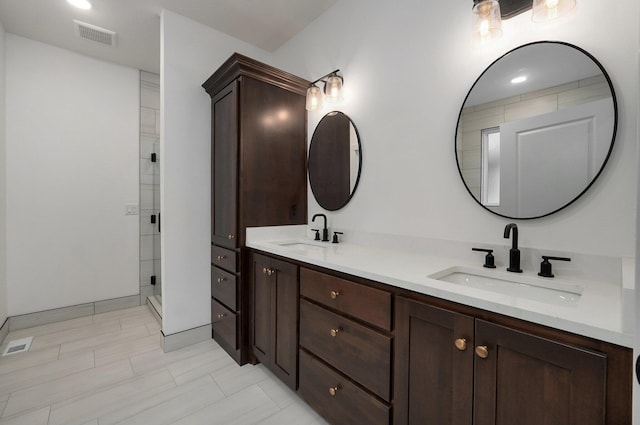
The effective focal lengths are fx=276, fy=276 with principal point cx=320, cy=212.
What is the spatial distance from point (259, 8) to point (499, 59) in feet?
6.12

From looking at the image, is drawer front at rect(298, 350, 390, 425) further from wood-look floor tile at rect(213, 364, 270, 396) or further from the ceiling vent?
the ceiling vent

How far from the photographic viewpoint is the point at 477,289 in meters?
0.96

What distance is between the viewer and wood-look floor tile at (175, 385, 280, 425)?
1504 millimetres

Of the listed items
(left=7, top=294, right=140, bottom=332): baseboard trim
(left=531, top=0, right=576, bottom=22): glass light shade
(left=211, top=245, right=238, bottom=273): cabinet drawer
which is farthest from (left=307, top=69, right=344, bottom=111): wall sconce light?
(left=7, top=294, right=140, bottom=332): baseboard trim

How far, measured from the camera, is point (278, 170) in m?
2.27

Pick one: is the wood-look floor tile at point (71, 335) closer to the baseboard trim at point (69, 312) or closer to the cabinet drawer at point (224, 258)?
the baseboard trim at point (69, 312)

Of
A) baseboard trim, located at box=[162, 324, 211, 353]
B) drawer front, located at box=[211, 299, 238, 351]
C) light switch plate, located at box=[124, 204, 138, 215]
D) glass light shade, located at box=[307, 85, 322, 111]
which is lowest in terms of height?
baseboard trim, located at box=[162, 324, 211, 353]

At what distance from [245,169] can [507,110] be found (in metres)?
1.64

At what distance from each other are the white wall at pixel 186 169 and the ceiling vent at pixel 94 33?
27.9 inches

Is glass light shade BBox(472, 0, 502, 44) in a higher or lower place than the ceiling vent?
lower

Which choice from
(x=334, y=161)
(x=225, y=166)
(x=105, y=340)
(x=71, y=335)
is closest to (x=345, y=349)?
(x=334, y=161)

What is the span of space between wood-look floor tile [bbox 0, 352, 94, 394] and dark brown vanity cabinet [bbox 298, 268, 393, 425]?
1708 mm

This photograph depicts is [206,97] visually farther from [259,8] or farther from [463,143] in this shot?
[463,143]

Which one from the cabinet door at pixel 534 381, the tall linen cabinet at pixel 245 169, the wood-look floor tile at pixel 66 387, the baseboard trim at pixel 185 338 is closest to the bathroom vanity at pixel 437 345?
the cabinet door at pixel 534 381
